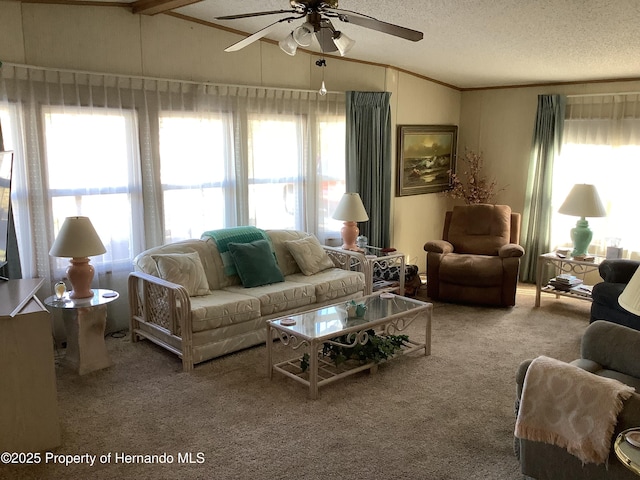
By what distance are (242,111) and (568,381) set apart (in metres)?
3.75

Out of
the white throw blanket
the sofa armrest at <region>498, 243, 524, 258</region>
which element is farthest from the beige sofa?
the white throw blanket

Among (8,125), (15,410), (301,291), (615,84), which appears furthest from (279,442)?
(615,84)

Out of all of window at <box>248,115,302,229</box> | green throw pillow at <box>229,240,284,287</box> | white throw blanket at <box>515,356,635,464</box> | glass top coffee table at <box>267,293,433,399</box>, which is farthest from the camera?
window at <box>248,115,302,229</box>

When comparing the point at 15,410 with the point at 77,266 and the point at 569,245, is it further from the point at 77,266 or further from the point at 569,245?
the point at 569,245

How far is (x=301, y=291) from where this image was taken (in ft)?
14.9

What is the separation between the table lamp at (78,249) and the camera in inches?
148

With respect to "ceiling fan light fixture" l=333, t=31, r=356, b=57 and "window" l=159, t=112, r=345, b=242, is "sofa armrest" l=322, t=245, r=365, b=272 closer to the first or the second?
"window" l=159, t=112, r=345, b=242

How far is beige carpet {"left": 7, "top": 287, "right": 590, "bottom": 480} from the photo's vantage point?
108 inches

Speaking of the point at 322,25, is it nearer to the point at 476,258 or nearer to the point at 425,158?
the point at 476,258

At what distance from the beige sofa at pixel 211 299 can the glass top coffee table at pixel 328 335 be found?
15.0 inches

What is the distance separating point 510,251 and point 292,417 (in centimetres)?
306

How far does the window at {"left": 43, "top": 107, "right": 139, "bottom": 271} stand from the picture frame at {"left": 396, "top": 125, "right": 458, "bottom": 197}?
10.3 feet

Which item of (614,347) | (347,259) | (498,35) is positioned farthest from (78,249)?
(498,35)

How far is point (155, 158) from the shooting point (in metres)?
4.65
